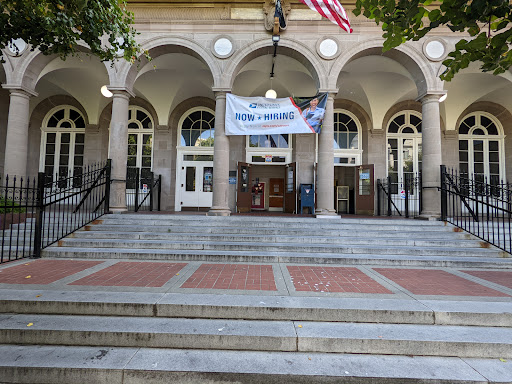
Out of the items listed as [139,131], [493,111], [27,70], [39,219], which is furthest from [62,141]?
[493,111]

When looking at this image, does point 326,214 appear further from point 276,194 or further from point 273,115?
point 276,194

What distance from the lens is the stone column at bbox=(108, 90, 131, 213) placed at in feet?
27.8

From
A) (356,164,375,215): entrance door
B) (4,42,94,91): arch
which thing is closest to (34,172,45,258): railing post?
(4,42,94,91): arch

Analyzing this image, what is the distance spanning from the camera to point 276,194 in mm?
16719

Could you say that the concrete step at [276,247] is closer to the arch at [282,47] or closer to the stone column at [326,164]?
the stone column at [326,164]

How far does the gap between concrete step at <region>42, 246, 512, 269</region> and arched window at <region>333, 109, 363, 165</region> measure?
26.4ft

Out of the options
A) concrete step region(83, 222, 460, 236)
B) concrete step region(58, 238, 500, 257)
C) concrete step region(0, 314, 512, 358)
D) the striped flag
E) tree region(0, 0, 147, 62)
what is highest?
the striped flag

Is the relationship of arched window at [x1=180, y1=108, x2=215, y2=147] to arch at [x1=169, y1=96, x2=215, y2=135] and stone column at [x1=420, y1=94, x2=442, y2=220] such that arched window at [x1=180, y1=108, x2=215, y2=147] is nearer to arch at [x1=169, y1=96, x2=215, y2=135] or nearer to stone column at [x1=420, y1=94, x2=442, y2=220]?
arch at [x1=169, y1=96, x2=215, y2=135]

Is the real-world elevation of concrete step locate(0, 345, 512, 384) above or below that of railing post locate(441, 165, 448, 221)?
below

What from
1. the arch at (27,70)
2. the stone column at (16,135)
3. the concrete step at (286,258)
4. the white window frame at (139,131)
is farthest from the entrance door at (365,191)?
the stone column at (16,135)

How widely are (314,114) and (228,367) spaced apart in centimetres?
760

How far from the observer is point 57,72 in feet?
36.6

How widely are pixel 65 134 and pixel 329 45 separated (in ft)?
41.2

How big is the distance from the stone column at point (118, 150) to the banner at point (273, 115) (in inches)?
132
